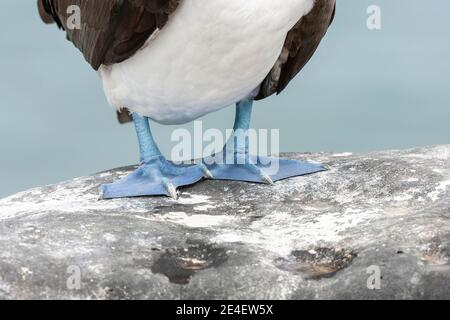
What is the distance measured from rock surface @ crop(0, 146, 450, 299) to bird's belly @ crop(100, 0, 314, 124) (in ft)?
1.22

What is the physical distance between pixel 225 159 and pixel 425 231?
1329mm

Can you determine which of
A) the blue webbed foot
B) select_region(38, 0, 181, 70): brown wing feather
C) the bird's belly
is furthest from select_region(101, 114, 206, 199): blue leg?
select_region(38, 0, 181, 70): brown wing feather

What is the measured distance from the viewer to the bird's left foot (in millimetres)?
3783

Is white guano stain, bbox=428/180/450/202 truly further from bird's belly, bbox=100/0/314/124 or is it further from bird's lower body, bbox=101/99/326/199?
bird's belly, bbox=100/0/314/124

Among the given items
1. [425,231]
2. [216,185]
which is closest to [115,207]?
[216,185]

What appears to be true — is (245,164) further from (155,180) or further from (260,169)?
(155,180)

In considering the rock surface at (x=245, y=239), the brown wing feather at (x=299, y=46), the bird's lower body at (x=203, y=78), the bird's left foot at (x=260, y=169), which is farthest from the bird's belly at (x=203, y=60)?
the rock surface at (x=245, y=239)

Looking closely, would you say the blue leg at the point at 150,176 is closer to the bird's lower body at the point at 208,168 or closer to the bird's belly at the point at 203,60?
the bird's lower body at the point at 208,168

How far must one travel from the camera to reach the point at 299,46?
368cm

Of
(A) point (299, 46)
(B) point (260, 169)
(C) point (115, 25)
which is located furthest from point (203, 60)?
(B) point (260, 169)

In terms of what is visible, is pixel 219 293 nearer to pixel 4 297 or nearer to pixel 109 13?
pixel 4 297

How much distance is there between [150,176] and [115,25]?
718 mm

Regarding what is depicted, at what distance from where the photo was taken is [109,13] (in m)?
3.24
